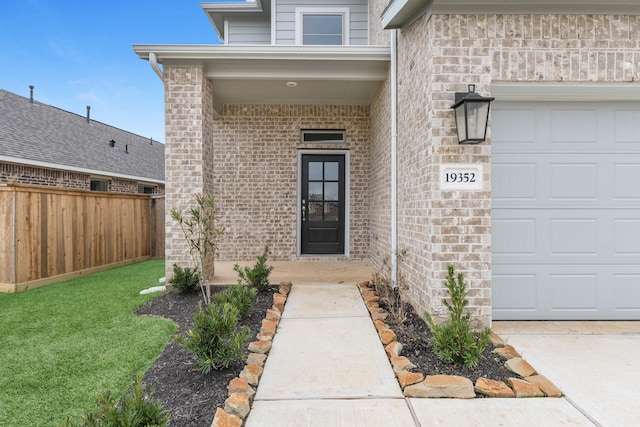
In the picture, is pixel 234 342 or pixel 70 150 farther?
pixel 70 150

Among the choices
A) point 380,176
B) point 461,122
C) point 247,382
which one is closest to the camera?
point 247,382

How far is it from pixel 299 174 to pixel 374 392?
5.19 meters

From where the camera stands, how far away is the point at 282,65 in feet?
16.5

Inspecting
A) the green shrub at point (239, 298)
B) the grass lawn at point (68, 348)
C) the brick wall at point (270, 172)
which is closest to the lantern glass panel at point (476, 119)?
the green shrub at point (239, 298)

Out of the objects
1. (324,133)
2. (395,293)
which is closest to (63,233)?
(324,133)

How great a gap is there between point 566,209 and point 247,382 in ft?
11.8

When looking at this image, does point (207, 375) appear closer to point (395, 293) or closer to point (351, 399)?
point (351, 399)

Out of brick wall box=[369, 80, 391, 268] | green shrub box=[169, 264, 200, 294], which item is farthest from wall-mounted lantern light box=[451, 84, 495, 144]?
green shrub box=[169, 264, 200, 294]

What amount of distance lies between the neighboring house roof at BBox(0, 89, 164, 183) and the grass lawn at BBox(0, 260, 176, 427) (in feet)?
19.3

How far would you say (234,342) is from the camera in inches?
99.2

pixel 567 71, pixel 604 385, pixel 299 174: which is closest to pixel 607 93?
pixel 567 71

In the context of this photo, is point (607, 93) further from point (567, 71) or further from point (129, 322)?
point (129, 322)

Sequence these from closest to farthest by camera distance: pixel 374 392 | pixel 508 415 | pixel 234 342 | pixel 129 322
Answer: pixel 508 415, pixel 374 392, pixel 234 342, pixel 129 322

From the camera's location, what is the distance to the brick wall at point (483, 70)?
3217 millimetres
